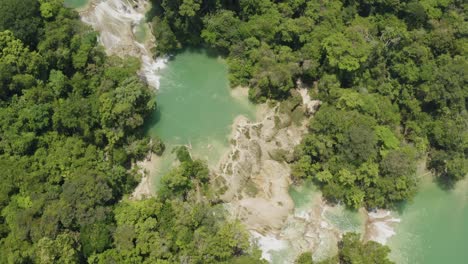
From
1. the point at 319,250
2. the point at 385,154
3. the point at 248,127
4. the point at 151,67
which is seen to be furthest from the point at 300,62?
the point at 319,250

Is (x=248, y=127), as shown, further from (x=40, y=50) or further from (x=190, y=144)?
(x=40, y=50)

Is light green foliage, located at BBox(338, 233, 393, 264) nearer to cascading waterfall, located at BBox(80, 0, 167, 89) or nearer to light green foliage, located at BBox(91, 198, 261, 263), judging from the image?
light green foliage, located at BBox(91, 198, 261, 263)

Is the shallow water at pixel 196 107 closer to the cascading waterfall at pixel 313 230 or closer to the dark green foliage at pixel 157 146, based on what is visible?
the dark green foliage at pixel 157 146

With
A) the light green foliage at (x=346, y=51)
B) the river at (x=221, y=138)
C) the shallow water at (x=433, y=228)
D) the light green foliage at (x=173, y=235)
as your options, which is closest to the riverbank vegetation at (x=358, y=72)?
the light green foliage at (x=346, y=51)

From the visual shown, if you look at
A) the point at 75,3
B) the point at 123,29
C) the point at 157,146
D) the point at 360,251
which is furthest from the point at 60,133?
the point at 360,251

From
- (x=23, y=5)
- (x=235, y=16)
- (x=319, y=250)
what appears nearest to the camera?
(x=319, y=250)
